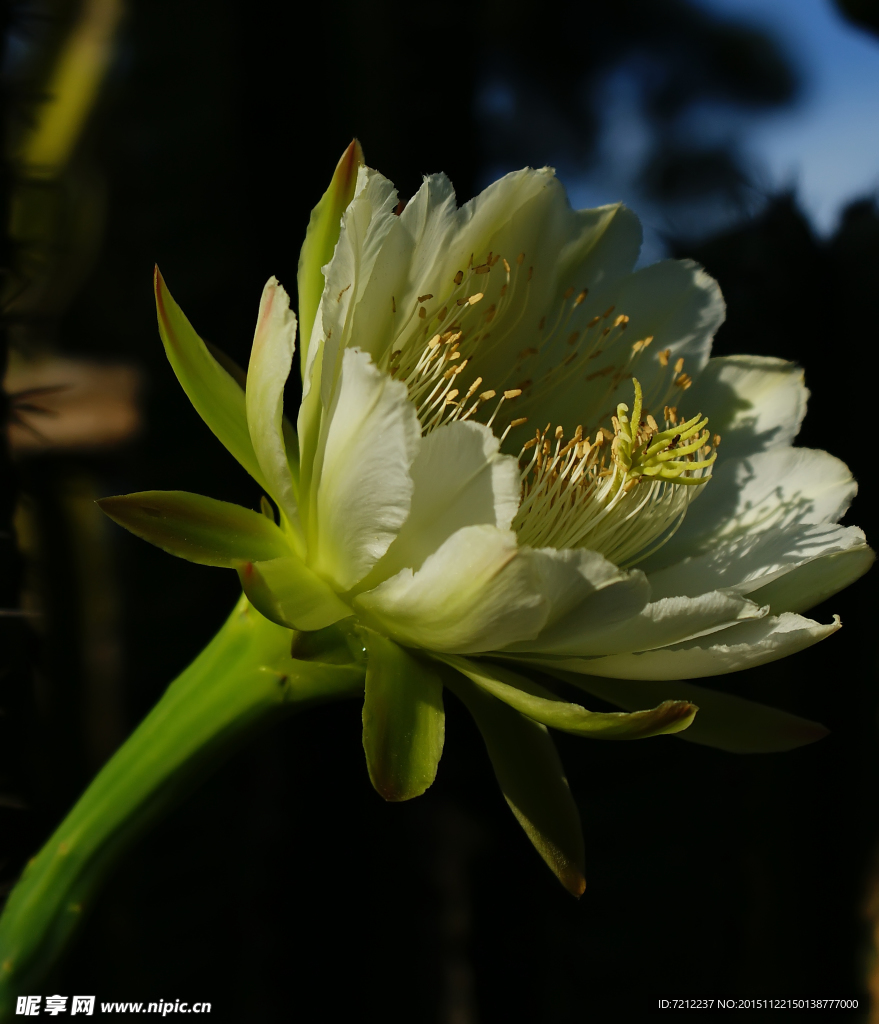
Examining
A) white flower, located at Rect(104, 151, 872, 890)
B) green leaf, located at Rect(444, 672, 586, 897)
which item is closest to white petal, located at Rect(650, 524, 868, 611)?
white flower, located at Rect(104, 151, 872, 890)

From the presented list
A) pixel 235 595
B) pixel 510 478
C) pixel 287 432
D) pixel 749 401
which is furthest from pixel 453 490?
pixel 235 595

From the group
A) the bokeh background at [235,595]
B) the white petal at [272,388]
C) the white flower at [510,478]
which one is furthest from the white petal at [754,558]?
the bokeh background at [235,595]

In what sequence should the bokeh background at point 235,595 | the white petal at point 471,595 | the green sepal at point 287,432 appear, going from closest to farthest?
the white petal at point 471,595 → the green sepal at point 287,432 → the bokeh background at point 235,595

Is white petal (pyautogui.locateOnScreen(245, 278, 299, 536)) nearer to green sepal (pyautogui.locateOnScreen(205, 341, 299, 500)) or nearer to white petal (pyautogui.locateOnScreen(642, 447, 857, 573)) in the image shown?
green sepal (pyautogui.locateOnScreen(205, 341, 299, 500))

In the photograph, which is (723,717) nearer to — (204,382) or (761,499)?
(761,499)

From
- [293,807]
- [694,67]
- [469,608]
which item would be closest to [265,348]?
[469,608]

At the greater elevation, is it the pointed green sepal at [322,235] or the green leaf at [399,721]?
the pointed green sepal at [322,235]

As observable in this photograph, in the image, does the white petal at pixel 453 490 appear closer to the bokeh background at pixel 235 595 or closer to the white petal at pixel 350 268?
the white petal at pixel 350 268
